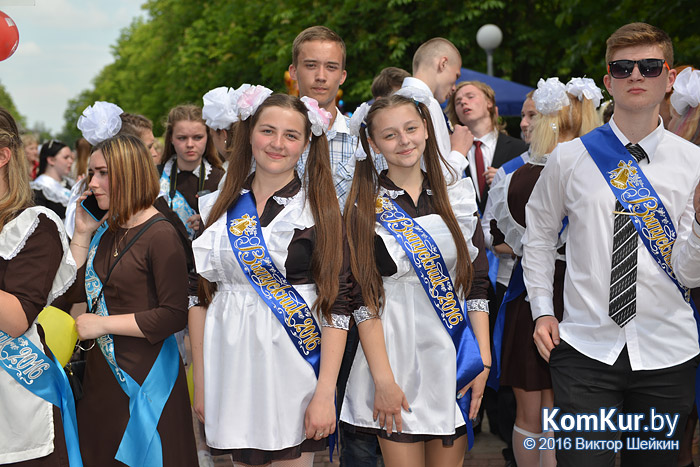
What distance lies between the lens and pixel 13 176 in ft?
10.3

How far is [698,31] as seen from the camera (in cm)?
952

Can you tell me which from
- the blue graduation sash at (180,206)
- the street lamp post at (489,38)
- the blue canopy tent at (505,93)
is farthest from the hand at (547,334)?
the street lamp post at (489,38)

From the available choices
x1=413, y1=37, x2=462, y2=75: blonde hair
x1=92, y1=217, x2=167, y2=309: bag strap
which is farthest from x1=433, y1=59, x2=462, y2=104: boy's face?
x1=92, y1=217, x2=167, y2=309: bag strap

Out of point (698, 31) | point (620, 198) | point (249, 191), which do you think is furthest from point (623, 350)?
point (698, 31)

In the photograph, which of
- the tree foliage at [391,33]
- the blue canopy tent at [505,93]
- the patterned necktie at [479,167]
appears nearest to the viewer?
the patterned necktie at [479,167]

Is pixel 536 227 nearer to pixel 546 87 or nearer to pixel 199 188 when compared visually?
pixel 546 87

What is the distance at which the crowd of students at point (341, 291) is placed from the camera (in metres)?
3.03

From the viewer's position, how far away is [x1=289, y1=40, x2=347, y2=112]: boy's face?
4293mm

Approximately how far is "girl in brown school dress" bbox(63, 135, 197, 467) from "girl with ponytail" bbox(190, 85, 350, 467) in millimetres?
215

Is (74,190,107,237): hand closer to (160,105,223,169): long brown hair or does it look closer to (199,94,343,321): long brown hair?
(199,94,343,321): long brown hair

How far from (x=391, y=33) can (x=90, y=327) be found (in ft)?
46.2

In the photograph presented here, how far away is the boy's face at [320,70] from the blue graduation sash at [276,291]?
52.1 inches

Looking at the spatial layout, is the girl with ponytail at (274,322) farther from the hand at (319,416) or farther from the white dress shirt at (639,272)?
the white dress shirt at (639,272)

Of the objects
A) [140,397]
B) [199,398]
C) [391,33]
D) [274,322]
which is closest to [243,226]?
[274,322]
